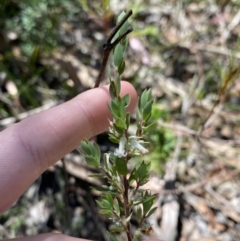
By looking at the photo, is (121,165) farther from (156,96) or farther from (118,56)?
(156,96)

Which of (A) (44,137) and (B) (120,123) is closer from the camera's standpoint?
(B) (120,123)

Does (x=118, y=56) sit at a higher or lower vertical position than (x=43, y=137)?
higher

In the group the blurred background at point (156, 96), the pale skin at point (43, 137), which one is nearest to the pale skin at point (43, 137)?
the pale skin at point (43, 137)

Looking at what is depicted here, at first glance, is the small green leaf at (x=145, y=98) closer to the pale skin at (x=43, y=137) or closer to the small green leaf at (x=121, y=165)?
the small green leaf at (x=121, y=165)

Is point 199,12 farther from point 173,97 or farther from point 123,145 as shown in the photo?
point 123,145

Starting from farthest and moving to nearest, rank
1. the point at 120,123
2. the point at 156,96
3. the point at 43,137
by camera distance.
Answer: the point at 156,96 → the point at 43,137 → the point at 120,123

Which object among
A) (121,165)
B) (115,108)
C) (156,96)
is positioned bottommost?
(156,96)

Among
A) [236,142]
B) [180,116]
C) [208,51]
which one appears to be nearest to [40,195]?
[180,116]

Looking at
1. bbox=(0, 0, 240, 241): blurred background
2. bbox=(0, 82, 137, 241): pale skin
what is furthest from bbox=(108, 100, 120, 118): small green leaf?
bbox=(0, 0, 240, 241): blurred background

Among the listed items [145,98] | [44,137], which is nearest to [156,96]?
[44,137]
